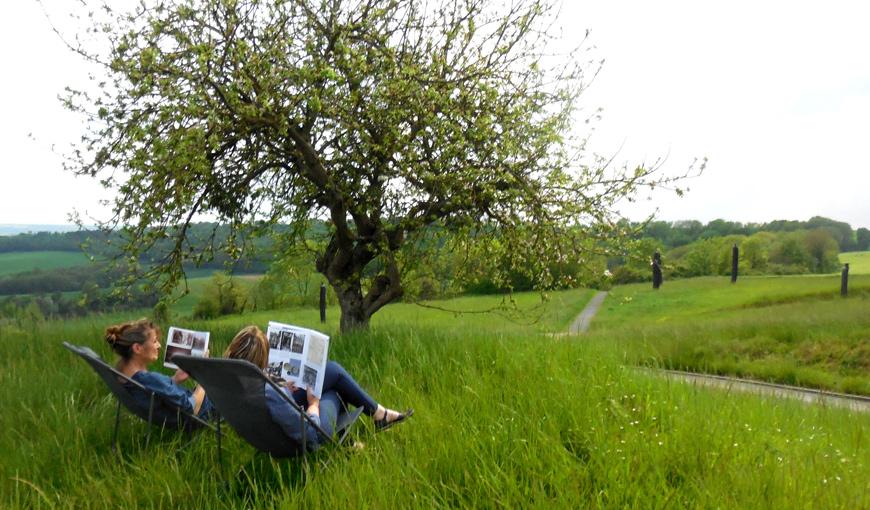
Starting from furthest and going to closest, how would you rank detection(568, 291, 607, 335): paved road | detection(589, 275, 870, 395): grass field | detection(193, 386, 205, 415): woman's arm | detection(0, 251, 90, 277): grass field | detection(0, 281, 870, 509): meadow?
detection(0, 251, 90, 277): grass field, detection(568, 291, 607, 335): paved road, detection(589, 275, 870, 395): grass field, detection(193, 386, 205, 415): woman's arm, detection(0, 281, 870, 509): meadow

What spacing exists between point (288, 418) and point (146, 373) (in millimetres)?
1450

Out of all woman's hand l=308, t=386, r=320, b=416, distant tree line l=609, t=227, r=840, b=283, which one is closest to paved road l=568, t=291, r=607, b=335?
distant tree line l=609, t=227, r=840, b=283

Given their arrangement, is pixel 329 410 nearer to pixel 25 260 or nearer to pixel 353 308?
pixel 353 308

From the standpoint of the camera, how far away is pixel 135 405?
4.98 meters

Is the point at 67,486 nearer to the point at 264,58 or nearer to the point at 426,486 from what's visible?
the point at 426,486

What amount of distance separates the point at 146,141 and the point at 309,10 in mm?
2441

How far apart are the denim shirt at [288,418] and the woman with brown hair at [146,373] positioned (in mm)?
1119

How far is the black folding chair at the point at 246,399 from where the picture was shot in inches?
149

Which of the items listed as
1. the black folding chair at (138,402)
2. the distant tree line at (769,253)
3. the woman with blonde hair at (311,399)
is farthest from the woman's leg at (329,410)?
the distant tree line at (769,253)

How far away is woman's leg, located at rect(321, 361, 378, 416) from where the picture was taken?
476 centimetres

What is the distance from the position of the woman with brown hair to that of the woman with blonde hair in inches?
25.0

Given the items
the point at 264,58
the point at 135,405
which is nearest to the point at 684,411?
the point at 135,405

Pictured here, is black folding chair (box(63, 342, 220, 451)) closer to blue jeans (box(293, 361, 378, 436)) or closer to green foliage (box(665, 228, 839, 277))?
blue jeans (box(293, 361, 378, 436))

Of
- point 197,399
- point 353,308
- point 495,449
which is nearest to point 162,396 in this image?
point 197,399
